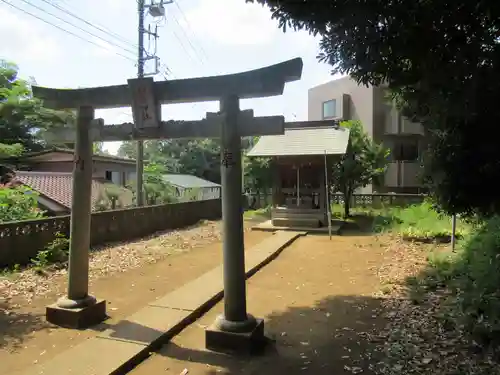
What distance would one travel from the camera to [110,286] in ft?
23.5

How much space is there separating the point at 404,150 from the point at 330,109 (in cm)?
650

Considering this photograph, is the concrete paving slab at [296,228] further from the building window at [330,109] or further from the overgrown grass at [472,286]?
the building window at [330,109]

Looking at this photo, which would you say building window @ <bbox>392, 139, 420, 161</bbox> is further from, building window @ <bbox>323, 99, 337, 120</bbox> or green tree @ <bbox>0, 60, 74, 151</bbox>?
green tree @ <bbox>0, 60, 74, 151</bbox>

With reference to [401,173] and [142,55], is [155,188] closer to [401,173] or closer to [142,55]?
[142,55]

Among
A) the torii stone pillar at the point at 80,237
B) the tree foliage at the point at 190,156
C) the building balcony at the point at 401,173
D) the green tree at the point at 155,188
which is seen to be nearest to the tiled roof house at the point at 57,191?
the green tree at the point at 155,188

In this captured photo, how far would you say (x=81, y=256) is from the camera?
5.40 meters

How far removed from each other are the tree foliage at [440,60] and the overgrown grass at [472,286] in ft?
3.73

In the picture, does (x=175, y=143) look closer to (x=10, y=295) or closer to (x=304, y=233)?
(x=304, y=233)

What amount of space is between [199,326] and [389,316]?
8.74ft

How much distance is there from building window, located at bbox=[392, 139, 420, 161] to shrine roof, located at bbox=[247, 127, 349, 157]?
10.9 meters

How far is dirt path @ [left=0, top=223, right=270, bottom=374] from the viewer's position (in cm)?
462

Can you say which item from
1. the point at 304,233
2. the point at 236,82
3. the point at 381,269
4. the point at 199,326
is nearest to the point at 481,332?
the point at 199,326

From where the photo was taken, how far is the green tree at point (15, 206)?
352 inches

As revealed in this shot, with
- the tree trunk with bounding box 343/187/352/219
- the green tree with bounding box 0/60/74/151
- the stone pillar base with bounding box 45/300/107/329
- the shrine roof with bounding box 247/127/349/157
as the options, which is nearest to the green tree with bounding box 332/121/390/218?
the tree trunk with bounding box 343/187/352/219
